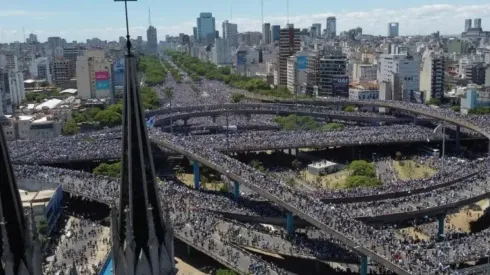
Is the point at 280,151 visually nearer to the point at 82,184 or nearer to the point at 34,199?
the point at 82,184

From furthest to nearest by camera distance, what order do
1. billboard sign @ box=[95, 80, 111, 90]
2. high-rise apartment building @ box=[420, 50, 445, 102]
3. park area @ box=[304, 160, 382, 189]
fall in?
billboard sign @ box=[95, 80, 111, 90], high-rise apartment building @ box=[420, 50, 445, 102], park area @ box=[304, 160, 382, 189]

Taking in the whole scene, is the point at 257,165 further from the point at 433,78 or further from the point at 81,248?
the point at 433,78

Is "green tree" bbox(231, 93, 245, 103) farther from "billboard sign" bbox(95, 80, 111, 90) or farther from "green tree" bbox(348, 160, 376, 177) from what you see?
"green tree" bbox(348, 160, 376, 177)

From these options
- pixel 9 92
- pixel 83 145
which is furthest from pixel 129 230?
pixel 9 92

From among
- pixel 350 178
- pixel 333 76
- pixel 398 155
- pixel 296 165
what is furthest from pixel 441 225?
pixel 333 76

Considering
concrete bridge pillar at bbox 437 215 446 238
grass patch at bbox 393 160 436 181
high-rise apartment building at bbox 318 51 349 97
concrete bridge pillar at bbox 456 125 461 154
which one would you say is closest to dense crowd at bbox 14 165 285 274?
concrete bridge pillar at bbox 437 215 446 238

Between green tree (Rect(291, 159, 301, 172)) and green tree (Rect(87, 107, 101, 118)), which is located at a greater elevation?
green tree (Rect(87, 107, 101, 118))

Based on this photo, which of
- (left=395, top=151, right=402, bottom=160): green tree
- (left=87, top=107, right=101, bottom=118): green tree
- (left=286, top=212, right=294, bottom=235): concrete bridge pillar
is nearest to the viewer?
(left=286, top=212, right=294, bottom=235): concrete bridge pillar

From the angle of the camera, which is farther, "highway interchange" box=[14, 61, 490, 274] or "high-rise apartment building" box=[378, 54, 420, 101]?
"high-rise apartment building" box=[378, 54, 420, 101]
